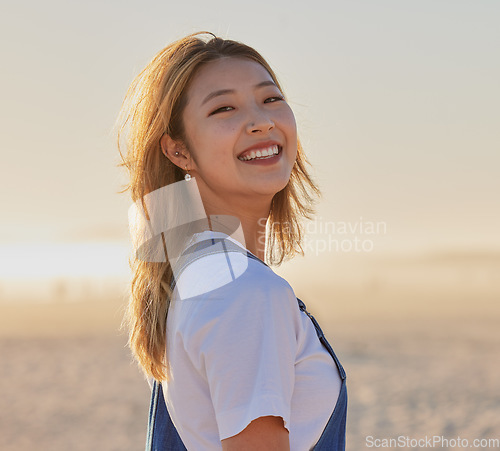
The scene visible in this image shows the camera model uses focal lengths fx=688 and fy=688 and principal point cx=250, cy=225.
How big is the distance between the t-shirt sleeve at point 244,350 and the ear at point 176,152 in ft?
2.42

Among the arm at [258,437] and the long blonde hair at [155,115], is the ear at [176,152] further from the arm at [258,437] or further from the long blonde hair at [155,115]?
the arm at [258,437]

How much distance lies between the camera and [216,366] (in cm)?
136

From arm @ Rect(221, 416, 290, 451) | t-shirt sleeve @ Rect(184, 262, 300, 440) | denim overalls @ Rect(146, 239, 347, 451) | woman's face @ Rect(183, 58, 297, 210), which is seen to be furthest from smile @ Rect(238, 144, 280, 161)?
arm @ Rect(221, 416, 290, 451)

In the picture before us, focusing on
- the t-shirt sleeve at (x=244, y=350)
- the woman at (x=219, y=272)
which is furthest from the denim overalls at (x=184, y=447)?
the t-shirt sleeve at (x=244, y=350)

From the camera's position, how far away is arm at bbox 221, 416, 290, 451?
135 centimetres

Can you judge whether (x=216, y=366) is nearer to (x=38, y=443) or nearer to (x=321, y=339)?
(x=321, y=339)

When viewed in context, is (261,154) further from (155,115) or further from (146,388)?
(146,388)

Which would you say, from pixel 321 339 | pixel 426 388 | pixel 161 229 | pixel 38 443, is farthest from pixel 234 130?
pixel 426 388

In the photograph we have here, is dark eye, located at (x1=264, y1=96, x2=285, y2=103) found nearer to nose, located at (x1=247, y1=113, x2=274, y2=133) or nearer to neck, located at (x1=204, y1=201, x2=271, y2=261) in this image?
nose, located at (x1=247, y1=113, x2=274, y2=133)

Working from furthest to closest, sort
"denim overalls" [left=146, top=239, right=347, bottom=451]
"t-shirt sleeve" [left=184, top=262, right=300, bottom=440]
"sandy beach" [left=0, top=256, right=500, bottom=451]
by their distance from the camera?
"sandy beach" [left=0, top=256, right=500, bottom=451], "denim overalls" [left=146, top=239, right=347, bottom=451], "t-shirt sleeve" [left=184, top=262, right=300, bottom=440]

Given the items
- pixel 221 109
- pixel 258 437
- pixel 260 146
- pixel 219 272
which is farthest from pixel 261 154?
pixel 258 437

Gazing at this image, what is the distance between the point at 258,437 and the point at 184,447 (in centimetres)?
42

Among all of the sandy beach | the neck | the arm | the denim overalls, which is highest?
the neck

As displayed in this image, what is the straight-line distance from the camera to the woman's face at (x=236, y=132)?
1959 mm
